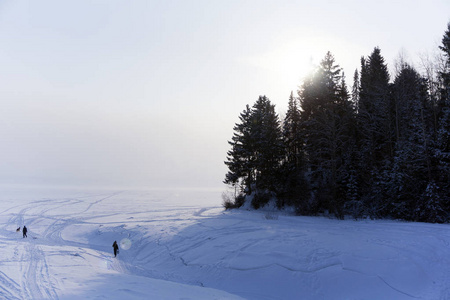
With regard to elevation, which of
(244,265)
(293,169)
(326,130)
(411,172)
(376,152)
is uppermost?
(326,130)

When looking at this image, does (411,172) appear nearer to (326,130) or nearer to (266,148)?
(326,130)

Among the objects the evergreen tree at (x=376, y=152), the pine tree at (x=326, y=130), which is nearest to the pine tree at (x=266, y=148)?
the pine tree at (x=326, y=130)

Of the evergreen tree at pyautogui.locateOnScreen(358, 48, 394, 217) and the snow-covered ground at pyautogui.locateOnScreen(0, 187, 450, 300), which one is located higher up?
the evergreen tree at pyautogui.locateOnScreen(358, 48, 394, 217)

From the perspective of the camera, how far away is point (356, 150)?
1352 inches

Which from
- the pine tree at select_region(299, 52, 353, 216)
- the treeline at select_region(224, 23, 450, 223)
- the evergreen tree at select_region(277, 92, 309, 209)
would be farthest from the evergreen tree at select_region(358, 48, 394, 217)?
the evergreen tree at select_region(277, 92, 309, 209)

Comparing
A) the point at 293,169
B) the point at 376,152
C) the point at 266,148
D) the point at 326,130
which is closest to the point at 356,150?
the point at 376,152

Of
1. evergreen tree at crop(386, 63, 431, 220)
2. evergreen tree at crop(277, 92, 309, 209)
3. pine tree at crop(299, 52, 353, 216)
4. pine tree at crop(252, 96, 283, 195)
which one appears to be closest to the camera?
evergreen tree at crop(386, 63, 431, 220)

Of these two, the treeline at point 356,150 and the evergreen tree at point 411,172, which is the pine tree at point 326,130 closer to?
the treeline at point 356,150

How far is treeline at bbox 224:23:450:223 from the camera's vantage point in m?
25.3

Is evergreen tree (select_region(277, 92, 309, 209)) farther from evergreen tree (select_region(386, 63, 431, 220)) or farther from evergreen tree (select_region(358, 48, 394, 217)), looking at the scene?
evergreen tree (select_region(386, 63, 431, 220))

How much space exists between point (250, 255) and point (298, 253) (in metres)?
3.23

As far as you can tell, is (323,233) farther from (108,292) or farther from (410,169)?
(108,292)

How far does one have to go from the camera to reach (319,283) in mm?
14023

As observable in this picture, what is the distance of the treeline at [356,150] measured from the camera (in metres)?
25.3
